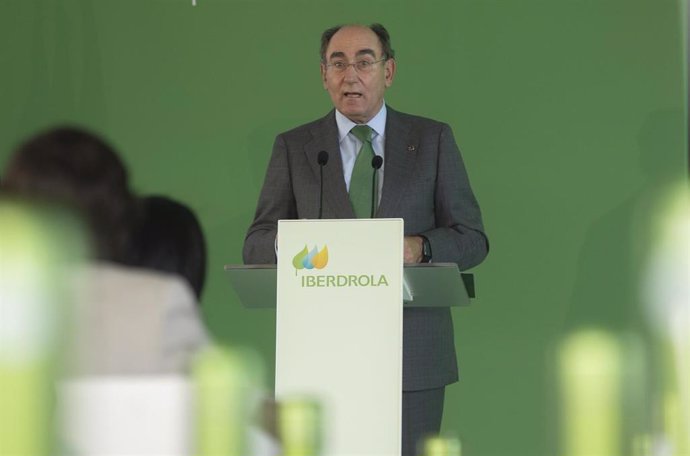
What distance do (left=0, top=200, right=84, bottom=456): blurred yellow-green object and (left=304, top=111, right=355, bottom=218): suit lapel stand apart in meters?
1.31

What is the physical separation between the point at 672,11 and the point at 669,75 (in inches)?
11.4

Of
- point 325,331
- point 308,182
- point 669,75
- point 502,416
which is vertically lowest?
point 502,416

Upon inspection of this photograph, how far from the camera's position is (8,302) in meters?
3.40

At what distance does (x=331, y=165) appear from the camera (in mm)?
4492

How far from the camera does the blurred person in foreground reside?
2.82 m

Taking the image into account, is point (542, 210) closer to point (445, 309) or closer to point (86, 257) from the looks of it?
point (445, 309)

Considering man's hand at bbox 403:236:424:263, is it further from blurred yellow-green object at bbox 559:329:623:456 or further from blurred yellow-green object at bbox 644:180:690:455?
blurred yellow-green object at bbox 644:180:690:455

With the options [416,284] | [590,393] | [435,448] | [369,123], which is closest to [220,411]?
[416,284]

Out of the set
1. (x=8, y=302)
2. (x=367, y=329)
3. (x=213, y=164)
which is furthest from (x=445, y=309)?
(x=213, y=164)

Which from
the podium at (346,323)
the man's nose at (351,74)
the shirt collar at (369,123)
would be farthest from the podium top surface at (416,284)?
the man's nose at (351,74)

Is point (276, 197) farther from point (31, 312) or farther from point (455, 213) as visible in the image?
point (31, 312)

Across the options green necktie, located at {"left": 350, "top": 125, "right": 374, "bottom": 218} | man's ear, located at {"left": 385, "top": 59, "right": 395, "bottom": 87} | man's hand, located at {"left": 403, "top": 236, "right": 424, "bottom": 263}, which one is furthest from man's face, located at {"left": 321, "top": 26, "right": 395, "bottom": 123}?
man's hand, located at {"left": 403, "top": 236, "right": 424, "bottom": 263}

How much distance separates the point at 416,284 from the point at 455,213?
2.10 feet

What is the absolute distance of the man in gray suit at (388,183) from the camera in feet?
13.6
